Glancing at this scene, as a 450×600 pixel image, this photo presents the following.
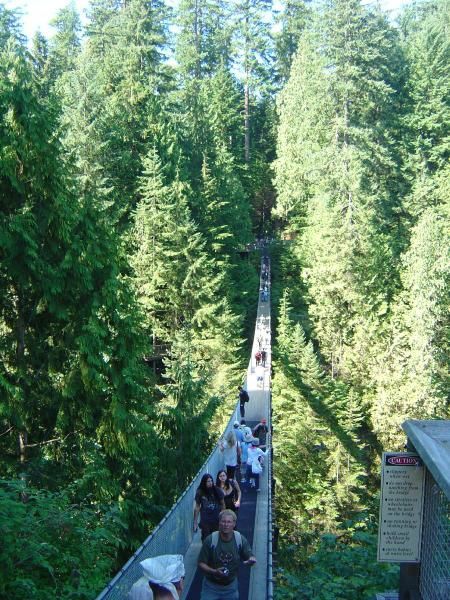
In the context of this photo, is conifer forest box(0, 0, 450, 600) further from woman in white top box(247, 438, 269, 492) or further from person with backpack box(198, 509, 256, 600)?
woman in white top box(247, 438, 269, 492)

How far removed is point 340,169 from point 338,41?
5289mm

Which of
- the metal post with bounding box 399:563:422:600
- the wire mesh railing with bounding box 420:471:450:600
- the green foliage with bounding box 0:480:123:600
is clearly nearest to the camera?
the wire mesh railing with bounding box 420:471:450:600

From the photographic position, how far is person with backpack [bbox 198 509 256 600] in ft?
14.4

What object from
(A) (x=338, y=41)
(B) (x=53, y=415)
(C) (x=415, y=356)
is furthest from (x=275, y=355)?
(B) (x=53, y=415)

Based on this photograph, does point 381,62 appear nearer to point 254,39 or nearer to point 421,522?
point 254,39

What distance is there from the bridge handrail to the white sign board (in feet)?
5.17

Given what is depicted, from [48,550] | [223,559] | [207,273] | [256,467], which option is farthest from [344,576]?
[207,273]

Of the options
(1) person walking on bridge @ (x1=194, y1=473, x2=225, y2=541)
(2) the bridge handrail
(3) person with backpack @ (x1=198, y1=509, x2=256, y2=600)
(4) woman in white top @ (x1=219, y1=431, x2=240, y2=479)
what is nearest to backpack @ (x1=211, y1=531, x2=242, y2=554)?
(3) person with backpack @ (x1=198, y1=509, x2=256, y2=600)

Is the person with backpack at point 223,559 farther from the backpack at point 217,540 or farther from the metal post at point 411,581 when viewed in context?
the metal post at point 411,581

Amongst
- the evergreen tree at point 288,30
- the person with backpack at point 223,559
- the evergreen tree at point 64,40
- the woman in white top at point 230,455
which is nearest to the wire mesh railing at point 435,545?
the person with backpack at point 223,559

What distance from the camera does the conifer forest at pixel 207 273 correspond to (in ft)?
27.7

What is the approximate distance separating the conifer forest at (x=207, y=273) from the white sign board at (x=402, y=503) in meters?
2.10

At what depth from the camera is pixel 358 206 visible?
2766cm

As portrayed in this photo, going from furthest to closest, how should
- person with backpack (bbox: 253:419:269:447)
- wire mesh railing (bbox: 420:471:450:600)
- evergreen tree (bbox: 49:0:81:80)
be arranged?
evergreen tree (bbox: 49:0:81:80), person with backpack (bbox: 253:419:269:447), wire mesh railing (bbox: 420:471:450:600)
